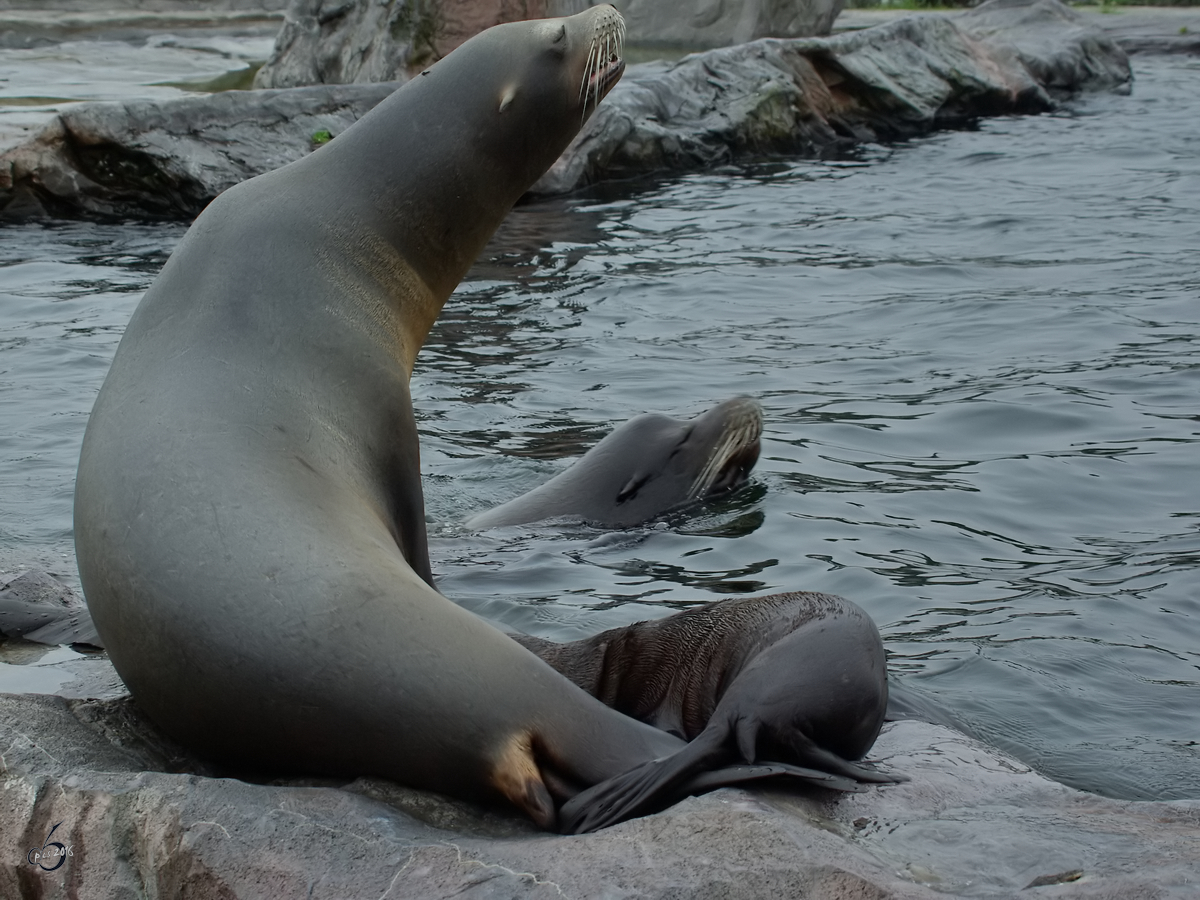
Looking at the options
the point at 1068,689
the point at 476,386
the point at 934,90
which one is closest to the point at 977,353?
the point at 476,386

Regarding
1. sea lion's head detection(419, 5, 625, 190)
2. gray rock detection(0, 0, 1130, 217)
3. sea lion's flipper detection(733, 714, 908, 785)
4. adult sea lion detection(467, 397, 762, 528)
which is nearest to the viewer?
sea lion's flipper detection(733, 714, 908, 785)

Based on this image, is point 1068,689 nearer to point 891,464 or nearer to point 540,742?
point 540,742

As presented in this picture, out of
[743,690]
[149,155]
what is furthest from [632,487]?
[149,155]

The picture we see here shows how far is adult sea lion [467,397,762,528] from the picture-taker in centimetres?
548

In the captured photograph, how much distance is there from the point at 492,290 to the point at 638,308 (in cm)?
107

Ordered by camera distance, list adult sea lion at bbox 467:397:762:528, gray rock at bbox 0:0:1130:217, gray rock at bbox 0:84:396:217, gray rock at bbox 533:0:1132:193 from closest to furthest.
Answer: adult sea lion at bbox 467:397:762:528
gray rock at bbox 0:84:396:217
gray rock at bbox 0:0:1130:217
gray rock at bbox 533:0:1132:193

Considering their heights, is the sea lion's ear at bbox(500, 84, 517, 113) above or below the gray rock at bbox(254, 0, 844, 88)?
above

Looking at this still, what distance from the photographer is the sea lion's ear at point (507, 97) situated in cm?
397

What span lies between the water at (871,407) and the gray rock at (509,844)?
106 cm

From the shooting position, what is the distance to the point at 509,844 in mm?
2346

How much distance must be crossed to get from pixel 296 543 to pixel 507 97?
5.60 ft

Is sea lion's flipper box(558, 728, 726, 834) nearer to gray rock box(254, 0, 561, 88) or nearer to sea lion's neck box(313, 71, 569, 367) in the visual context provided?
sea lion's neck box(313, 71, 569, 367)

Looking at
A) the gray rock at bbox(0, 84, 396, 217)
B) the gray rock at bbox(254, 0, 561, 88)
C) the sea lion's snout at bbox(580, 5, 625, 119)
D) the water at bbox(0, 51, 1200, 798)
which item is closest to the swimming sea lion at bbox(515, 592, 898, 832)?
the water at bbox(0, 51, 1200, 798)

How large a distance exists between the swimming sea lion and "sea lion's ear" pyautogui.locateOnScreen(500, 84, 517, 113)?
59.1 inches
